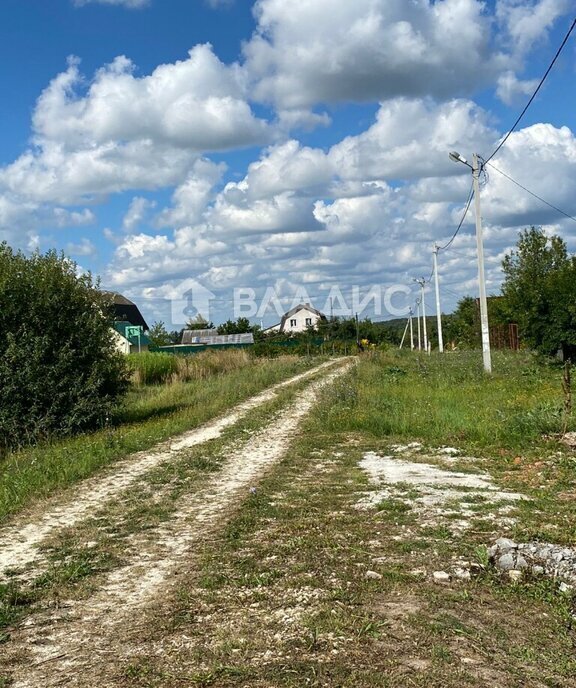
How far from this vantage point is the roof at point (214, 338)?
68250 millimetres

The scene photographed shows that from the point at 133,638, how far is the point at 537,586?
250 cm

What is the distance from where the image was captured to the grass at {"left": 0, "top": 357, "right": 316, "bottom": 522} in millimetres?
8414

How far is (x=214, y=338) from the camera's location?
76.7 m

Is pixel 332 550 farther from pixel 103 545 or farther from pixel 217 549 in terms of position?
pixel 103 545

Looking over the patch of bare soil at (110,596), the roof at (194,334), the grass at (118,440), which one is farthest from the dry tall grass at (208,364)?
the roof at (194,334)

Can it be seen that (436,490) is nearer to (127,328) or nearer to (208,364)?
(208,364)

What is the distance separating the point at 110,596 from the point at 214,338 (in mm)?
72472

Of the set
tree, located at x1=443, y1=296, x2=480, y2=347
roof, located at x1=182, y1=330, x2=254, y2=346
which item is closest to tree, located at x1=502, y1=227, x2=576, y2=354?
tree, located at x1=443, y1=296, x2=480, y2=347

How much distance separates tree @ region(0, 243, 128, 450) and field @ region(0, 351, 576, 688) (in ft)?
12.5

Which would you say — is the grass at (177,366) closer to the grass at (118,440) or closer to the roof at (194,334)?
the grass at (118,440)

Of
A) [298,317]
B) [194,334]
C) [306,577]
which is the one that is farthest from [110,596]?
[298,317]

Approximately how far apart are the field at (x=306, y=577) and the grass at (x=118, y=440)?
24.0 inches

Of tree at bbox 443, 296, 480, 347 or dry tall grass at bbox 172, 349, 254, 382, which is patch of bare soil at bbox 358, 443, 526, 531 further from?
tree at bbox 443, 296, 480, 347

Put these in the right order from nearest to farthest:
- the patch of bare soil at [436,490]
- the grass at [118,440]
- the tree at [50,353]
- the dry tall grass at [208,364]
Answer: the patch of bare soil at [436,490], the grass at [118,440], the tree at [50,353], the dry tall grass at [208,364]
